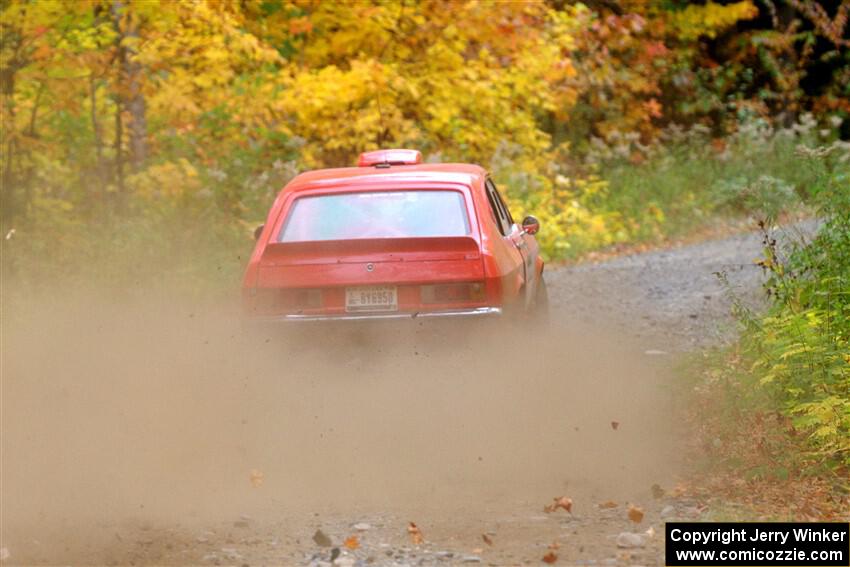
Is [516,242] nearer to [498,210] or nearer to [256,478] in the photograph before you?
[498,210]

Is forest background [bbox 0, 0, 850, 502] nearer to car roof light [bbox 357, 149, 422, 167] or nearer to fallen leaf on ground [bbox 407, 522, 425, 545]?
fallen leaf on ground [bbox 407, 522, 425, 545]

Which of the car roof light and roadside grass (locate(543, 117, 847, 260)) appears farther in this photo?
roadside grass (locate(543, 117, 847, 260))

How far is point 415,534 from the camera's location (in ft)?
20.9

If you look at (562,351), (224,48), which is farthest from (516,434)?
(224,48)

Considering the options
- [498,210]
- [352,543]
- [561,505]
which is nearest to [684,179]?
[498,210]

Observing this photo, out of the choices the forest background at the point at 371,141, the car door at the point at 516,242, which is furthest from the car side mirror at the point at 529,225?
the forest background at the point at 371,141

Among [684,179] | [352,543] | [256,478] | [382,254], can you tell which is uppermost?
[684,179]

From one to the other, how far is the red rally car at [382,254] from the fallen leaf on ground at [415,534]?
235 centimetres

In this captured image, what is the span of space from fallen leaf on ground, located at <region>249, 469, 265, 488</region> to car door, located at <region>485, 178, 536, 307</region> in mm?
2621

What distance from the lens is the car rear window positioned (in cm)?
895

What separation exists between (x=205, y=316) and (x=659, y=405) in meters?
4.90

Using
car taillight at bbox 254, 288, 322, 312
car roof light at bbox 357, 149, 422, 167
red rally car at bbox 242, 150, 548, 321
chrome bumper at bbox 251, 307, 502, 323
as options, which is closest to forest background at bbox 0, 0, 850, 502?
chrome bumper at bbox 251, 307, 502, 323

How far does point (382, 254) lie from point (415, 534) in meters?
2.72

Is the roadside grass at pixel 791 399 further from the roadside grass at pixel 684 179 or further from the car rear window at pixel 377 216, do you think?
the roadside grass at pixel 684 179
